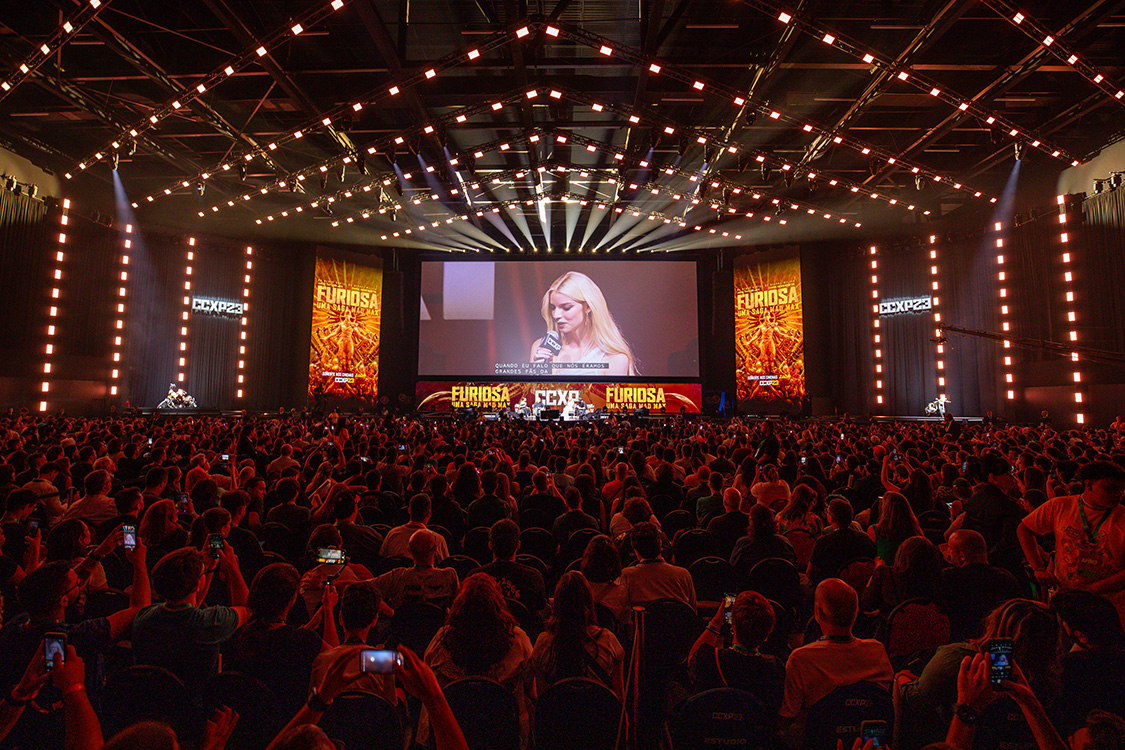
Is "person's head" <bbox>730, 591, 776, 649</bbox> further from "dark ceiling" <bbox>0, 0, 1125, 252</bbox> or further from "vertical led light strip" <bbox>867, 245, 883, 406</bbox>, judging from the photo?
"vertical led light strip" <bbox>867, 245, 883, 406</bbox>

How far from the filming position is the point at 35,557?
14.6 feet

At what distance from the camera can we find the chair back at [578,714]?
2422mm

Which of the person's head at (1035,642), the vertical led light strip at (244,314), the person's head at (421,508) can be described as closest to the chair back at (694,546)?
the person's head at (421,508)

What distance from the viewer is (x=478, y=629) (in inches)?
102

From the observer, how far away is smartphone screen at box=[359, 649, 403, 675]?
1.65 m

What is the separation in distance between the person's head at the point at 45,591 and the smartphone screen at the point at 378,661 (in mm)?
1958

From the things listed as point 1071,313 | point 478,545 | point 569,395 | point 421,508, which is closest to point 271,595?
point 421,508

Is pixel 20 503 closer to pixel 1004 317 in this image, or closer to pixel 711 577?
pixel 711 577

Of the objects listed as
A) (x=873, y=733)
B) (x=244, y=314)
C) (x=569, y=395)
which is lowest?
(x=873, y=733)

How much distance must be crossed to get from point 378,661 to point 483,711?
1.03m

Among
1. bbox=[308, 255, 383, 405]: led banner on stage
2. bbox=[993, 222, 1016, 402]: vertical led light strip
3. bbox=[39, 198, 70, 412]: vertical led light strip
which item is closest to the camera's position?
bbox=[39, 198, 70, 412]: vertical led light strip

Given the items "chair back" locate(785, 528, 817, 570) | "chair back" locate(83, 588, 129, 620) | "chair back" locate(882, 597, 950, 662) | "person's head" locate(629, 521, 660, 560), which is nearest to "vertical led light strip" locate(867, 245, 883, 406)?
"chair back" locate(785, 528, 817, 570)

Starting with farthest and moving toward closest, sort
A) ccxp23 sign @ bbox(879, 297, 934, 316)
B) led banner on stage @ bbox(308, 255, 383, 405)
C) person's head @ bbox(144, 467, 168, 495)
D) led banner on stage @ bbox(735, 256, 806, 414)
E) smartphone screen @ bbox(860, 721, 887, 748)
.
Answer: led banner on stage @ bbox(308, 255, 383, 405) → led banner on stage @ bbox(735, 256, 806, 414) → ccxp23 sign @ bbox(879, 297, 934, 316) → person's head @ bbox(144, 467, 168, 495) → smartphone screen @ bbox(860, 721, 887, 748)

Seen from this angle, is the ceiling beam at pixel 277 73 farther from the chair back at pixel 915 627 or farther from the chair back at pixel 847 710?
the chair back at pixel 847 710
